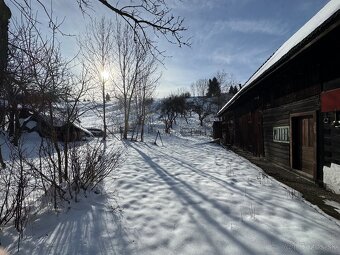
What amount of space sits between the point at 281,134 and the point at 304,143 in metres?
1.54

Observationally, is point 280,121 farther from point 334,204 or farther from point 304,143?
point 334,204

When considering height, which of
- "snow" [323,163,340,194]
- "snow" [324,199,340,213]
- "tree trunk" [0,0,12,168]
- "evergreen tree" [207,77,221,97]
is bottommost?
"snow" [324,199,340,213]

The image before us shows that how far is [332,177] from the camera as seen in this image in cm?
617

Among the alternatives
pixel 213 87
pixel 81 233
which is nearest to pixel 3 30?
A: pixel 81 233

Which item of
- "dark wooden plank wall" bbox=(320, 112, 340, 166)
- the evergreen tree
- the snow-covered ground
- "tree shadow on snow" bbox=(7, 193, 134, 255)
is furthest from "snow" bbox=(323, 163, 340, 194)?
the evergreen tree

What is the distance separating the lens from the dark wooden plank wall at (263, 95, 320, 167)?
24.2 feet

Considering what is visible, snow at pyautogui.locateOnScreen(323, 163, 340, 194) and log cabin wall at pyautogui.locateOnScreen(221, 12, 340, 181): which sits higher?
log cabin wall at pyautogui.locateOnScreen(221, 12, 340, 181)

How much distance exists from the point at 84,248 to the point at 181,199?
7.58ft

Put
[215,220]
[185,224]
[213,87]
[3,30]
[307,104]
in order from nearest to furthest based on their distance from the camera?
[3,30]
[185,224]
[215,220]
[307,104]
[213,87]

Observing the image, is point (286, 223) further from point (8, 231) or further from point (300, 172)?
point (300, 172)

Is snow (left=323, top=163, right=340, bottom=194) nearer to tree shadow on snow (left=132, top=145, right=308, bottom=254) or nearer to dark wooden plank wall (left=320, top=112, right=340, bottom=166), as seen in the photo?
dark wooden plank wall (left=320, top=112, right=340, bottom=166)

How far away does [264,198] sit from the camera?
534 cm

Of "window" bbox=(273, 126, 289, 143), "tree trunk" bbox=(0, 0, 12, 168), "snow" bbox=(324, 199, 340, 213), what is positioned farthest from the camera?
"window" bbox=(273, 126, 289, 143)

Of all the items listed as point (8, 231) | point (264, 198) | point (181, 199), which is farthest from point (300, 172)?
point (8, 231)
